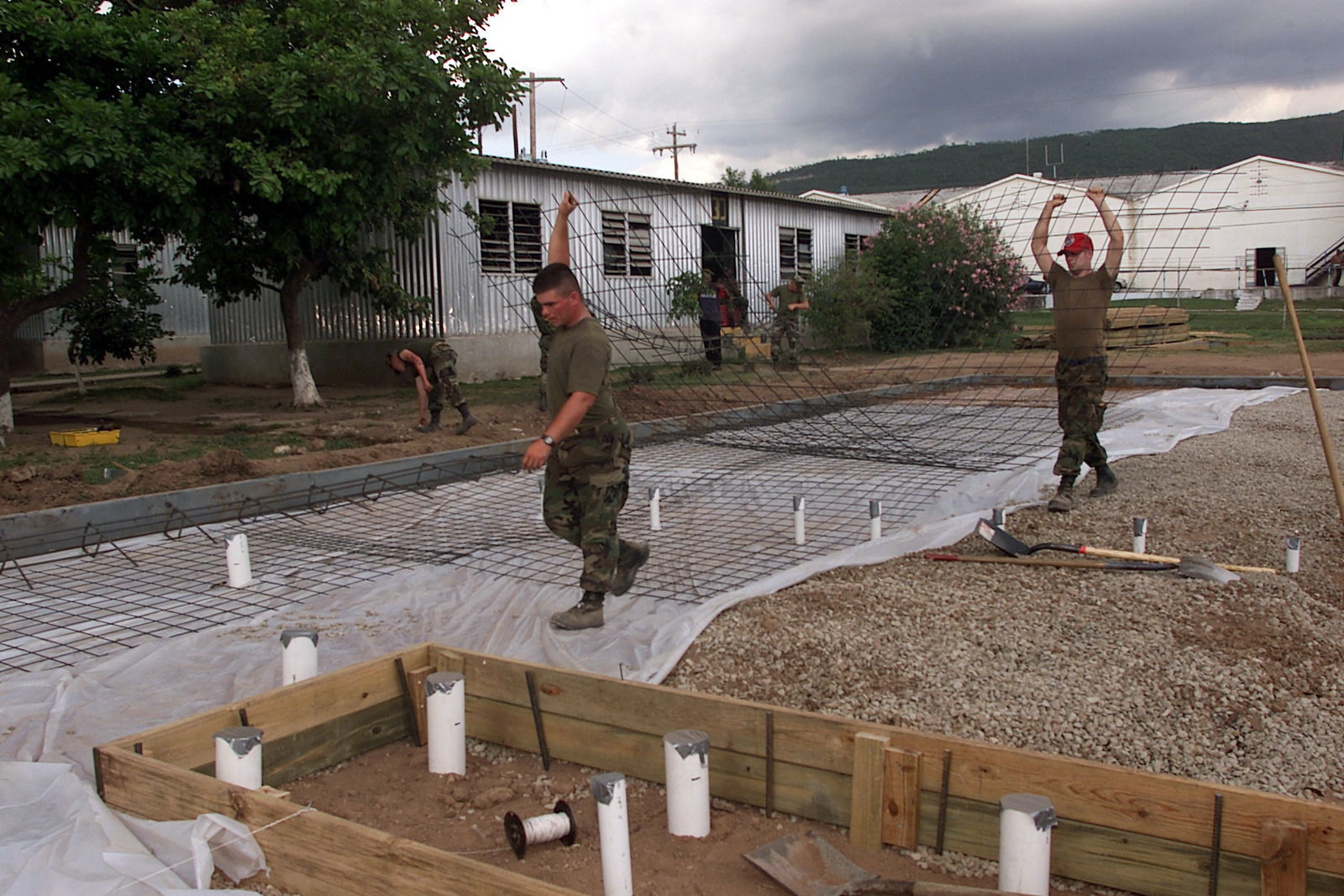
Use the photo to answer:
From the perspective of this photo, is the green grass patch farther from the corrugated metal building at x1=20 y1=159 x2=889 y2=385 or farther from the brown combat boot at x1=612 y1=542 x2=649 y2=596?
the brown combat boot at x1=612 y1=542 x2=649 y2=596

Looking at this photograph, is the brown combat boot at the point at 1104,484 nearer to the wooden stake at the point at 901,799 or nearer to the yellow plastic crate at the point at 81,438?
the wooden stake at the point at 901,799

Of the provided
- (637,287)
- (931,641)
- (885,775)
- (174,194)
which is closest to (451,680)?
(885,775)

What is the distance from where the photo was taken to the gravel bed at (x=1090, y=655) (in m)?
2.81

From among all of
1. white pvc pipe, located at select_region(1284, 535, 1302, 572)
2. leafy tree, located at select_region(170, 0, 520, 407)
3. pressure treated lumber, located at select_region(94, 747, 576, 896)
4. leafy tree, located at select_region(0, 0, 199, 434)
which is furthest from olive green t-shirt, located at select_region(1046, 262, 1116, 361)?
leafy tree, located at select_region(0, 0, 199, 434)

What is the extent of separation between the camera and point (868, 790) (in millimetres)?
2346

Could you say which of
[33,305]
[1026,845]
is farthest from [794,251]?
[1026,845]

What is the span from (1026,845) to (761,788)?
28.3 inches

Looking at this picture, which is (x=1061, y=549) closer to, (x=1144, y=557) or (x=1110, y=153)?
(x=1144, y=557)

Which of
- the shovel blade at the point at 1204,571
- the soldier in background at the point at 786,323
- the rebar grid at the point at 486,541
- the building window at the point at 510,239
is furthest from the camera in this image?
the soldier in background at the point at 786,323

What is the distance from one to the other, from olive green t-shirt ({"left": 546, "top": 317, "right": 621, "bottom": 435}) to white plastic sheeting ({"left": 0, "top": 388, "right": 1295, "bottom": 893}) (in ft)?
2.80

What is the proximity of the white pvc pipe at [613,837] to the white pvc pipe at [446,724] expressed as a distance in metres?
0.80

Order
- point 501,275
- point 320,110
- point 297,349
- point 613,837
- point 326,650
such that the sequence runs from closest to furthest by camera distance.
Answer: point 613,837, point 326,650, point 320,110, point 297,349, point 501,275

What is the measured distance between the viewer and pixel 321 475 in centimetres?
700

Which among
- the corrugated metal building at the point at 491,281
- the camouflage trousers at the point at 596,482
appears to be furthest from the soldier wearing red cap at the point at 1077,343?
the corrugated metal building at the point at 491,281
